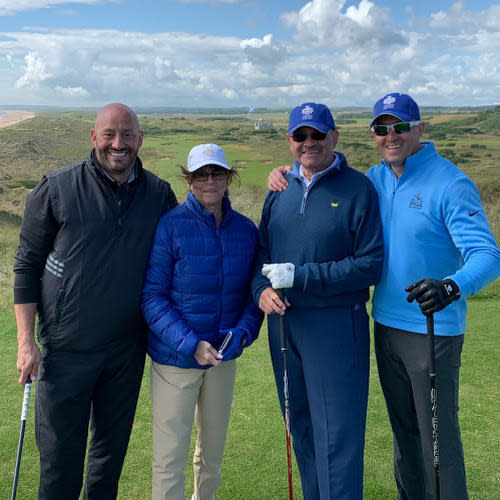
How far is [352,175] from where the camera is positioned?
3098 mm

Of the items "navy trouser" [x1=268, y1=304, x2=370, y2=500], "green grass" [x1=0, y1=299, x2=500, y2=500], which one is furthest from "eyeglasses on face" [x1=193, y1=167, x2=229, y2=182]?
"green grass" [x1=0, y1=299, x2=500, y2=500]

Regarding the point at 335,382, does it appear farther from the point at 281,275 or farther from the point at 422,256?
the point at 422,256

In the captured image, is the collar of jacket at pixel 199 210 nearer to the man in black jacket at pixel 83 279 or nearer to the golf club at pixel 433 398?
the man in black jacket at pixel 83 279

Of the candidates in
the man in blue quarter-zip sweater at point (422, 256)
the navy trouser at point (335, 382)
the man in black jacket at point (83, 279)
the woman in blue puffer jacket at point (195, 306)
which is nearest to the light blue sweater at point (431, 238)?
the man in blue quarter-zip sweater at point (422, 256)

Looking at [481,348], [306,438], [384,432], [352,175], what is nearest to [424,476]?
[306,438]

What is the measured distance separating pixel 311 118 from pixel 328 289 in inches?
38.7

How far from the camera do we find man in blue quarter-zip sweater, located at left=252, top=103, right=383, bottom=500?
2992 mm

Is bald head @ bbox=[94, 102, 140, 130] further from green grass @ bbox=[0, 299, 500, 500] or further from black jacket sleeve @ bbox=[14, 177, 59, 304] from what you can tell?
green grass @ bbox=[0, 299, 500, 500]

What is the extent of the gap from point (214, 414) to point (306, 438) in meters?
0.61

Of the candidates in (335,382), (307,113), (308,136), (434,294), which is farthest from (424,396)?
(307,113)

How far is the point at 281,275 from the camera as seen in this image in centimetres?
290

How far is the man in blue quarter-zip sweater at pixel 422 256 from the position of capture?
113 inches

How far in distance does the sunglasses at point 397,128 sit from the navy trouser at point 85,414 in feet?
6.29

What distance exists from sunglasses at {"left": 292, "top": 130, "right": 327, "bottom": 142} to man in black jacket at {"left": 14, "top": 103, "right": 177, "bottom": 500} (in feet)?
2.88
